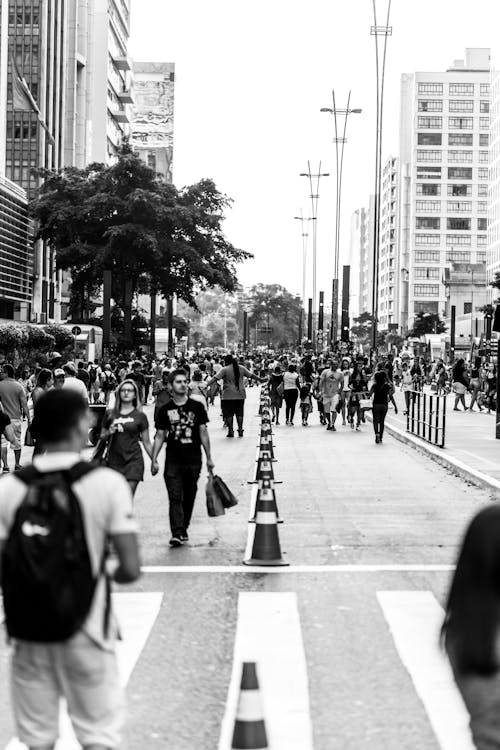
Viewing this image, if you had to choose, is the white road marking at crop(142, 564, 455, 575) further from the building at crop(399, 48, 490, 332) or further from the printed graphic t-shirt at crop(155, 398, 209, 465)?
the building at crop(399, 48, 490, 332)

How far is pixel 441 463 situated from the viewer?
22.0 m

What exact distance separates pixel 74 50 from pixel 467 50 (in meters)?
90.7

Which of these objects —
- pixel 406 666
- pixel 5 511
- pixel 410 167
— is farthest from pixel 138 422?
pixel 410 167

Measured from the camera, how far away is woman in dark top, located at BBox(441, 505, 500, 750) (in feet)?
12.1

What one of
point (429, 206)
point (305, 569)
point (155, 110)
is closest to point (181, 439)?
point (305, 569)

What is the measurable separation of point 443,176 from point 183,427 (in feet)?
525

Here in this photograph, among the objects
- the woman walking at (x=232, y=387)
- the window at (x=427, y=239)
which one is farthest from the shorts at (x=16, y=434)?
the window at (x=427, y=239)

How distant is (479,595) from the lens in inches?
146

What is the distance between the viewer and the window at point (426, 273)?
167m

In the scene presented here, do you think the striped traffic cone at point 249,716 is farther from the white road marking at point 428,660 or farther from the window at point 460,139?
the window at point 460,139

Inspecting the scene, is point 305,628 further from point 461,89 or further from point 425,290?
point 461,89

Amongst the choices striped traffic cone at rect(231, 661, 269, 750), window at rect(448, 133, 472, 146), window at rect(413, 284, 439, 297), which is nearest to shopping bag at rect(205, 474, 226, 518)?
striped traffic cone at rect(231, 661, 269, 750)

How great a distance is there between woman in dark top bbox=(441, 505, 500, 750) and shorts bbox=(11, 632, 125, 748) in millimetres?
1281

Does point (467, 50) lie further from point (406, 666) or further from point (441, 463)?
point (406, 666)
